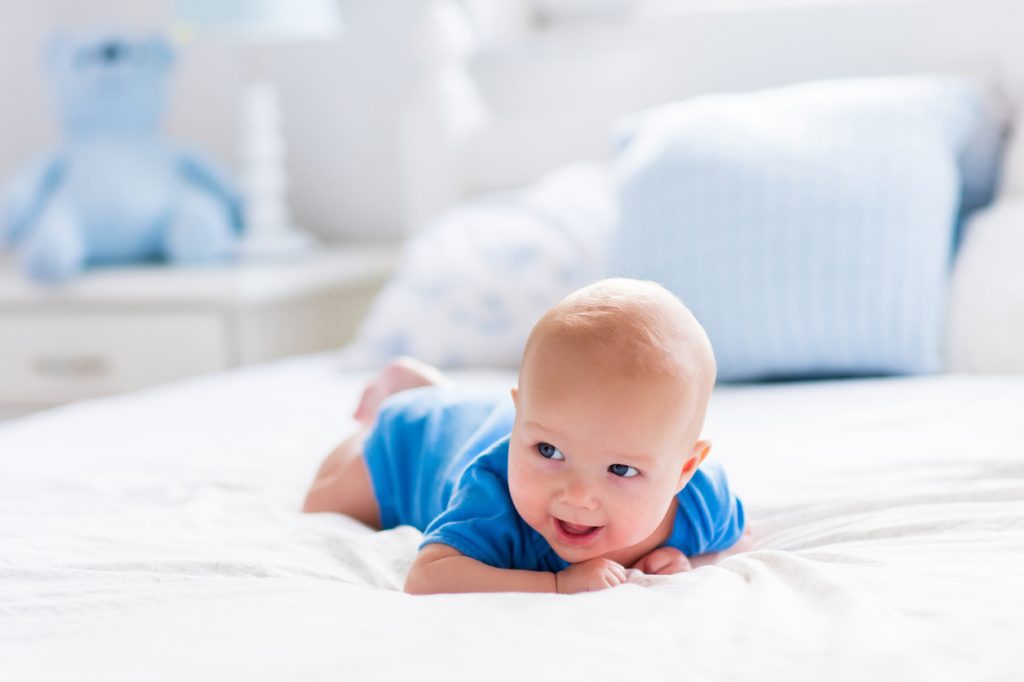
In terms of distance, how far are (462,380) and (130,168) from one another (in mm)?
1104

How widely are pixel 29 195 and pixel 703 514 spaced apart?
6.12ft

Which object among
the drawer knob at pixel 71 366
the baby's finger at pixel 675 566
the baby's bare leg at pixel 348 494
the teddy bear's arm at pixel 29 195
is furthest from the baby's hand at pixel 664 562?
the teddy bear's arm at pixel 29 195

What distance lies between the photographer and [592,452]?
0.77 meters

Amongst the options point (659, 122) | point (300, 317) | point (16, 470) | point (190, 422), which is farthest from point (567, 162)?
point (16, 470)

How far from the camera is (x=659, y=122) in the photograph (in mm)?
1636

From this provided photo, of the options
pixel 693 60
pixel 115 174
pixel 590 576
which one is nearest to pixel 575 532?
pixel 590 576

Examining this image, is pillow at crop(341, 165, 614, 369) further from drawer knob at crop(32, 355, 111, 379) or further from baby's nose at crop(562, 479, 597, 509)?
baby's nose at crop(562, 479, 597, 509)

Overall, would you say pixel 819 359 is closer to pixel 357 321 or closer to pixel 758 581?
pixel 758 581

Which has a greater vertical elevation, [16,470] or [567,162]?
[567,162]

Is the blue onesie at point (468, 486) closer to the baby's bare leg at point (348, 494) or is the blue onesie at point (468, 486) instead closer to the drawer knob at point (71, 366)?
the baby's bare leg at point (348, 494)

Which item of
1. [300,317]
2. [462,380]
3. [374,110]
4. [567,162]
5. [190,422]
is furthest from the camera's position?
[374,110]

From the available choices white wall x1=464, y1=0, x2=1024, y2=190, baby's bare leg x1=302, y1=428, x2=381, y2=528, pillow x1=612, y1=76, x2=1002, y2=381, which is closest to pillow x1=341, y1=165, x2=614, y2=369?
pillow x1=612, y1=76, x2=1002, y2=381

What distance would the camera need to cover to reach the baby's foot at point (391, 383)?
1184mm

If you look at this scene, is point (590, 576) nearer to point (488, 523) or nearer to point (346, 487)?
point (488, 523)
